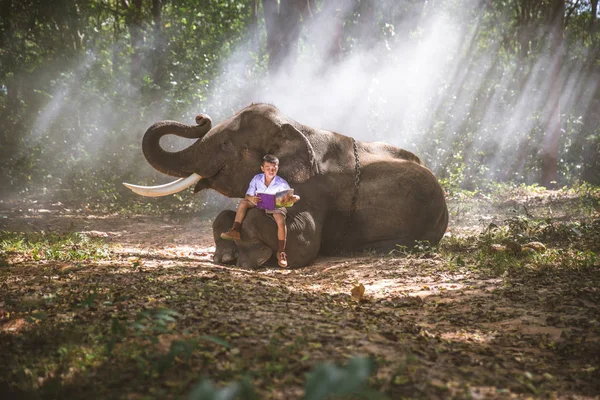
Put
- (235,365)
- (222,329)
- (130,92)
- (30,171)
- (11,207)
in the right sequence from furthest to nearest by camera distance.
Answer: (30,171) < (130,92) < (11,207) < (222,329) < (235,365)

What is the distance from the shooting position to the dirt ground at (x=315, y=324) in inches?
Result: 107

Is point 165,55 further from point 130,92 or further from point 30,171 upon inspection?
point 30,171

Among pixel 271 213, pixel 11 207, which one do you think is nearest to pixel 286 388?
pixel 271 213

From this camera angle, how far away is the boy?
6.31m

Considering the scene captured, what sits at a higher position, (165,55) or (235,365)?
(165,55)

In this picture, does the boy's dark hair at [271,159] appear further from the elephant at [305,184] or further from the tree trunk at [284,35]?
the tree trunk at [284,35]

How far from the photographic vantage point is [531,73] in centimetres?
2144

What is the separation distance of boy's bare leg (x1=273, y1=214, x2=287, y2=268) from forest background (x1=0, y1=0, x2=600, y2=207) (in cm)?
643

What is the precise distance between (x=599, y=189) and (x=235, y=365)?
46.2ft

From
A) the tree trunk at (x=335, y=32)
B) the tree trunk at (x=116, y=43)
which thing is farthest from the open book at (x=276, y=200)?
the tree trunk at (x=116, y=43)

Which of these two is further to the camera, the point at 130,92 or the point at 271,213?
the point at 130,92

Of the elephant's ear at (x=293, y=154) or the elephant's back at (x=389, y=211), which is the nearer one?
the elephant's ear at (x=293, y=154)

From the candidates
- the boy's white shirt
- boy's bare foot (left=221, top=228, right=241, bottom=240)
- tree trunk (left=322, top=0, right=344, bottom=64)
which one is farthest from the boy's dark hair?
tree trunk (left=322, top=0, right=344, bottom=64)

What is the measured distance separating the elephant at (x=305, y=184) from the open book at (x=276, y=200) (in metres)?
0.15
